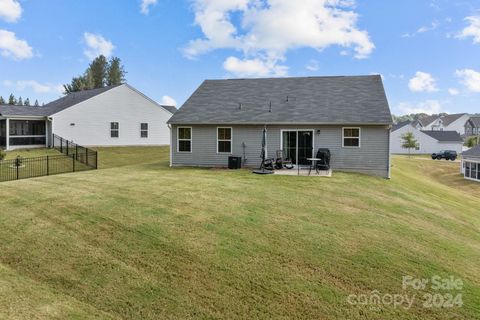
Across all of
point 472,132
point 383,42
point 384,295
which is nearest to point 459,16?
point 383,42

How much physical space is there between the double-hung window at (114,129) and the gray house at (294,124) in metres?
11.1

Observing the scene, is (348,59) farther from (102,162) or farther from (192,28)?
(102,162)

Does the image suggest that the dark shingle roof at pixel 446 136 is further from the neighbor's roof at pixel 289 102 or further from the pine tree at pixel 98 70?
the pine tree at pixel 98 70

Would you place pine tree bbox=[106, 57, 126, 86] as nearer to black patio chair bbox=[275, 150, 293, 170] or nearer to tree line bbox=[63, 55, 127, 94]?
tree line bbox=[63, 55, 127, 94]

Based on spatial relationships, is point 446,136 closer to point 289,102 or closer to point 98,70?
point 289,102

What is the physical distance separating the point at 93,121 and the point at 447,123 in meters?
85.1

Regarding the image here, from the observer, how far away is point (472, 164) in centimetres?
3259

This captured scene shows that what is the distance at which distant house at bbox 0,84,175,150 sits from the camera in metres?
25.0

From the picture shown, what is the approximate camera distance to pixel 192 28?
979 inches

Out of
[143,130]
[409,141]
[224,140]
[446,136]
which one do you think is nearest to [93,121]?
[143,130]

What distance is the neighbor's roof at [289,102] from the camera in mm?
16906

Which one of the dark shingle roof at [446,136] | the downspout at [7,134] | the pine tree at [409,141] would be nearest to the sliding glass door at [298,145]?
the downspout at [7,134]

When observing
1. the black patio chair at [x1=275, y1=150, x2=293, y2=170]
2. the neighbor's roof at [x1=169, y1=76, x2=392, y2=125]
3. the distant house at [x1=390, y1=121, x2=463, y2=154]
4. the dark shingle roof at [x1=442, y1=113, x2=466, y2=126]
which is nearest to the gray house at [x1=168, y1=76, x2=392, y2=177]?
the neighbor's roof at [x1=169, y1=76, x2=392, y2=125]

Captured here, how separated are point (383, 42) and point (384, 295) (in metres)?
24.3
